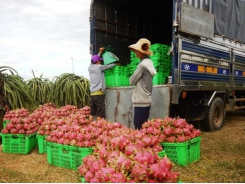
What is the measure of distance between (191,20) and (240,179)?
3.45 m

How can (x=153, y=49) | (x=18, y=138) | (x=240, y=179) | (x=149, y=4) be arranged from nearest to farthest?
(x=240, y=179)
(x=18, y=138)
(x=153, y=49)
(x=149, y=4)

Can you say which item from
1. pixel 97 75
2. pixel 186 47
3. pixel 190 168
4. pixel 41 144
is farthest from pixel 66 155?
pixel 186 47

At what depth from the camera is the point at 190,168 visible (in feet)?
12.1

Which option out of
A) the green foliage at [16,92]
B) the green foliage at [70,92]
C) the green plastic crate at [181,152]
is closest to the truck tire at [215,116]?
the green plastic crate at [181,152]

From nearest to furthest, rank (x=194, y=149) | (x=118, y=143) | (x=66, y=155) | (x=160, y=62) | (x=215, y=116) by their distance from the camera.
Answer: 1. (x=118, y=143)
2. (x=66, y=155)
3. (x=194, y=149)
4. (x=160, y=62)
5. (x=215, y=116)

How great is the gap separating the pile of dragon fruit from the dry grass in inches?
16.8

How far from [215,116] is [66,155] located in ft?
14.7

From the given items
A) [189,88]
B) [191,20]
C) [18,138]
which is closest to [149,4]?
[191,20]

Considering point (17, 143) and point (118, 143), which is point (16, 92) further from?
point (118, 143)

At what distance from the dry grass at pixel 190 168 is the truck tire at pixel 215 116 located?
1.15 m

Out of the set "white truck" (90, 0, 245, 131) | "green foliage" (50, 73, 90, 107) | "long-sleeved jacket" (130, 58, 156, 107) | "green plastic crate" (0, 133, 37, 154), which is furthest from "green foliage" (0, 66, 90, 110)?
"long-sleeved jacket" (130, 58, 156, 107)

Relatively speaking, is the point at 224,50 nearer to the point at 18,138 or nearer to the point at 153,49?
the point at 153,49

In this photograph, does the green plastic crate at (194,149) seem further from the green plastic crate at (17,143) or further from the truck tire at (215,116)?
the green plastic crate at (17,143)

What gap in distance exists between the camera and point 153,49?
5.39m
